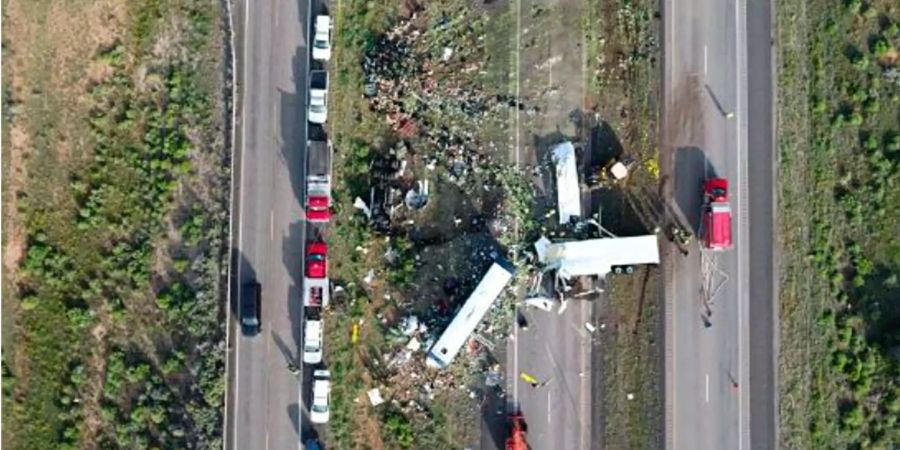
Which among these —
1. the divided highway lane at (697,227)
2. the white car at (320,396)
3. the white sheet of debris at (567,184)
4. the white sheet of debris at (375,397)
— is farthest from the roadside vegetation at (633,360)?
the white car at (320,396)

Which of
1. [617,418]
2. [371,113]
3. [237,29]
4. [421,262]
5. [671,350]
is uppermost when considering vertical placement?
[237,29]

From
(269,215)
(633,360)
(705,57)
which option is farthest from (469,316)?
(705,57)

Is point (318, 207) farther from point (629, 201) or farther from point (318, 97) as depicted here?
point (629, 201)

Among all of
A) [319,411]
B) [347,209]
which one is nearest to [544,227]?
[347,209]

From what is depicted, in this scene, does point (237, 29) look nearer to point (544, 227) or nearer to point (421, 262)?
point (421, 262)

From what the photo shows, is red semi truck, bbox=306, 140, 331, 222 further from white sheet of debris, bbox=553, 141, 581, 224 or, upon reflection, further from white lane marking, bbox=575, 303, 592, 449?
white lane marking, bbox=575, 303, 592, 449

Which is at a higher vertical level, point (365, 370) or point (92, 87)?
point (92, 87)
